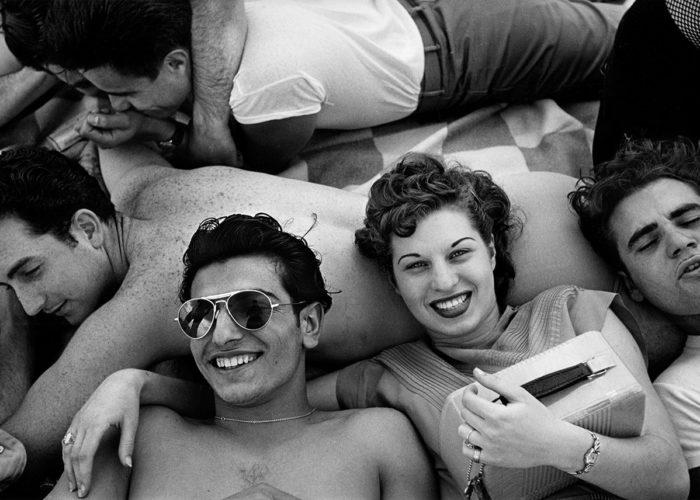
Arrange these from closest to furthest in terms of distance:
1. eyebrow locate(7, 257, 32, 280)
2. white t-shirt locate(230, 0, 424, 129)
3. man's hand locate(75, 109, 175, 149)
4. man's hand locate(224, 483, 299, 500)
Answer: man's hand locate(224, 483, 299, 500), eyebrow locate(7, 257, 32, 280), white t-shirt locate(230, 0, 424, 129), man's hand locate(75, 109, 175, 149)

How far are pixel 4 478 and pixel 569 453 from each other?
136 cm

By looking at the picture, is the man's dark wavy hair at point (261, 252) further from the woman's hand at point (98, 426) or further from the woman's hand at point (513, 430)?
the woman's hand at point (513, 430)

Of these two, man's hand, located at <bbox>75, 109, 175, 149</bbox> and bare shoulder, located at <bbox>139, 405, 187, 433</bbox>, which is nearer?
bare shoulder, located at <bbox>139, 405, 187, 433</bbox>

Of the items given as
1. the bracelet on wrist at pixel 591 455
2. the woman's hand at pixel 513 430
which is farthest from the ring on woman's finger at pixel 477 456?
the bracelet on wrist at pixel 591 455

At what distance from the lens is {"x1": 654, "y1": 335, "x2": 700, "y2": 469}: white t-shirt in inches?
81.7

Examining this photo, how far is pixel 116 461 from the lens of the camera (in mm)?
1985

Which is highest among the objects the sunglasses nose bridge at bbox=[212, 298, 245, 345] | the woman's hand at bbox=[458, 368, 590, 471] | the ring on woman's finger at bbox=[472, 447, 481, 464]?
the woman's hand at bbox=[458, 368, 590, 471]

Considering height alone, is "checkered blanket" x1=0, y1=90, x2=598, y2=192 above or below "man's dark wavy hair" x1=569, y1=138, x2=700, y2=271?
below

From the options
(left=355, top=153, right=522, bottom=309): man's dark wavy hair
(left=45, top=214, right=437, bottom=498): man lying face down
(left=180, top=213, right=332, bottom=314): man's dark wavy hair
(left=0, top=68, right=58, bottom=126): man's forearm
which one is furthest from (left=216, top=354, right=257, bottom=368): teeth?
(left=0, top=68, right=58, bottom=126): man's forearm

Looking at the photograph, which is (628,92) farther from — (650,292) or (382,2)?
(382,2)

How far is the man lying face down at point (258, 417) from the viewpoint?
195 cm

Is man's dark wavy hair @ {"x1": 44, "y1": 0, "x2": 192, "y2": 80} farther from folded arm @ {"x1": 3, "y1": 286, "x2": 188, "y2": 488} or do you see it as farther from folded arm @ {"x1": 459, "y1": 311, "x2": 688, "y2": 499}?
folded arm @ {"x1": 459, "y1": 311, "x2": 688, "y2": 499}

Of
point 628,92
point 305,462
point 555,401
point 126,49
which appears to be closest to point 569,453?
point 555,401

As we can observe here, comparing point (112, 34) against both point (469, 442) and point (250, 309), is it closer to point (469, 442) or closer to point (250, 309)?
point (250, 309)
